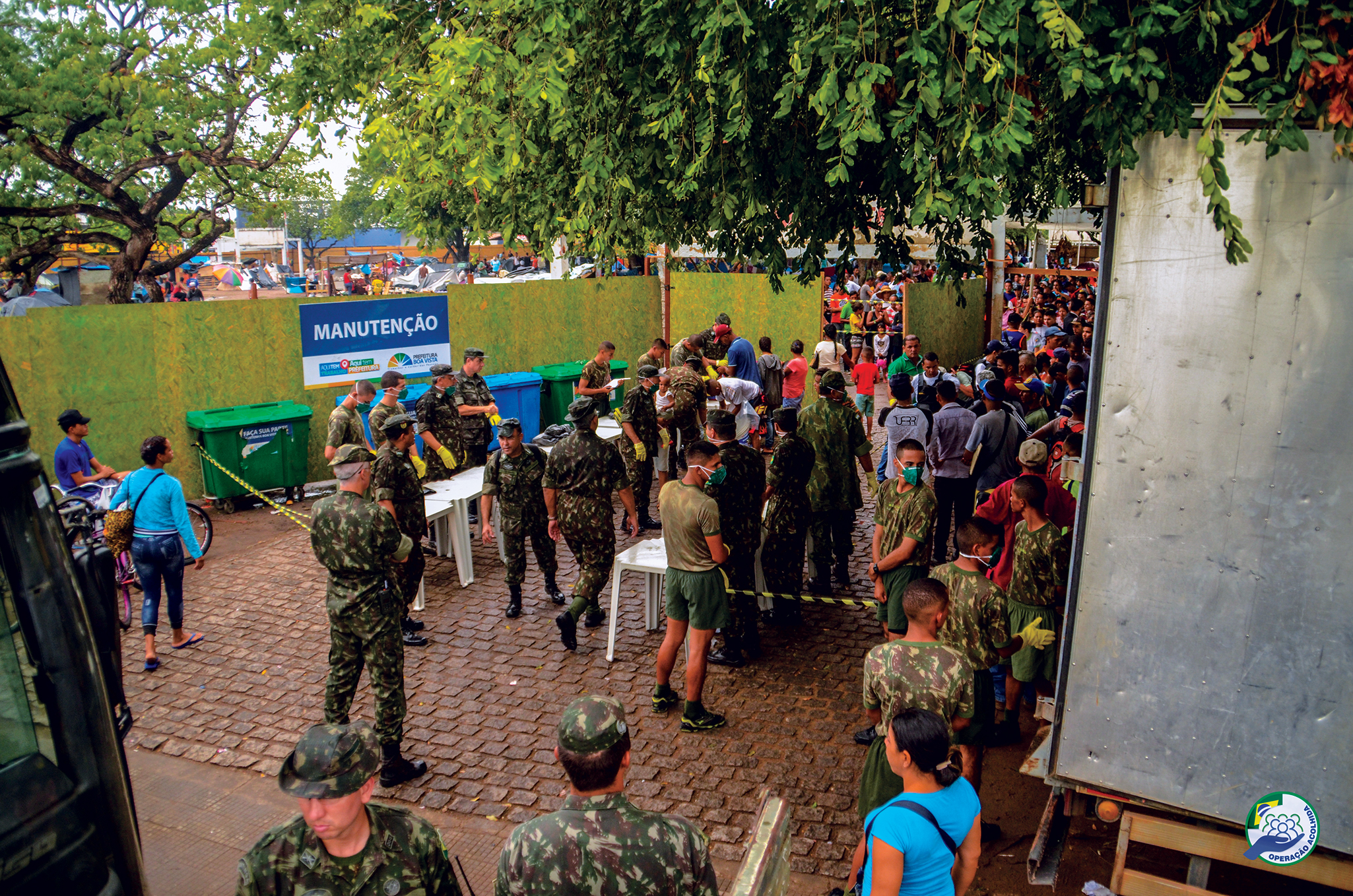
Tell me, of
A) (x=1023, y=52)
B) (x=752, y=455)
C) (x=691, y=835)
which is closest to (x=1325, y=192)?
(x=1023, y=52)

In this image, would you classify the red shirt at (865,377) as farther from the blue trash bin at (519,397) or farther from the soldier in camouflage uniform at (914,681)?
the soldier in camouflage uniform at (914,681)

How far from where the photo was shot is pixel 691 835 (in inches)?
119

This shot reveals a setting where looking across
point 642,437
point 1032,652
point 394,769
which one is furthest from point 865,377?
point 394,769

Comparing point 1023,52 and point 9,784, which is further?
point 1023,52

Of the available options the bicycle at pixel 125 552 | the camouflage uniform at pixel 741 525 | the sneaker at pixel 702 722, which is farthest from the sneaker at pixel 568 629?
the bicycle at pixel 125 552

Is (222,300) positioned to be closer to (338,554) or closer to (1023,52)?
(338,554)

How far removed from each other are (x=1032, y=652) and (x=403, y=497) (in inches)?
192

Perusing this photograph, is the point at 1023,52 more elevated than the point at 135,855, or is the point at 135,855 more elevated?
the point at 1023,52

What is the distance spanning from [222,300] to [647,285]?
27.1ft

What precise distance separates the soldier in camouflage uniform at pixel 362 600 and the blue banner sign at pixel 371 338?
7.37 m

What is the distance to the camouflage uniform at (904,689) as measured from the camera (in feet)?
13.7

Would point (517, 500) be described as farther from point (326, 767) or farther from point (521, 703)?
point (326, 767)

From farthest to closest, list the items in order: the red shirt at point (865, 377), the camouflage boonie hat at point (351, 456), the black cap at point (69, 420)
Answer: the red shirt at point (865, 377), the black cap at point (69, 420), the camouflage boonie hat at point (351, 456)

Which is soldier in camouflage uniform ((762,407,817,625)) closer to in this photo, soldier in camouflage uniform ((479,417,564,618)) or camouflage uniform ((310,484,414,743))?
soldier in camouflage uniform ((479,417,564,618))
